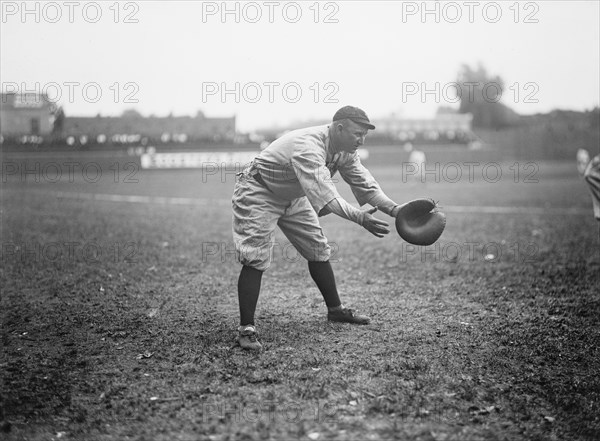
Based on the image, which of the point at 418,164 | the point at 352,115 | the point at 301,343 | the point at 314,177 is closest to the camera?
the point at 314,177

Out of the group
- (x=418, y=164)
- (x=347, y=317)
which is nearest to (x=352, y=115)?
(x=347, y=317)

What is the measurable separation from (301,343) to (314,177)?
4.39 ft

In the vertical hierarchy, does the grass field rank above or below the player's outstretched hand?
below

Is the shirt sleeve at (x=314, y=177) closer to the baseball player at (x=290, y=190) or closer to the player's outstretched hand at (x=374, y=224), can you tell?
the baseball player at (x=290, y=190)

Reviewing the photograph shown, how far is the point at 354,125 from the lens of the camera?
441cm

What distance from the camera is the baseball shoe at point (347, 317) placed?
16.6 ft

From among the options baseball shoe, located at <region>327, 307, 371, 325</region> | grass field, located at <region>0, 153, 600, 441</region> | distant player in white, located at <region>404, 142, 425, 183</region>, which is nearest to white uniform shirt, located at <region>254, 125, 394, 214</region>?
baseball shoe, located at <region>327, 307, 371, 325</region>

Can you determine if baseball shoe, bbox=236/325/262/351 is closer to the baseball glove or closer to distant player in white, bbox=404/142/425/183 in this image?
the baseball glove

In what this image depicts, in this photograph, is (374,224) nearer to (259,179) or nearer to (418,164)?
(259,179)

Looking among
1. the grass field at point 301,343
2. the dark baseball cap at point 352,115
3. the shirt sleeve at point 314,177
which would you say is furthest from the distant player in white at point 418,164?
the shirt sleeve at point 314,177

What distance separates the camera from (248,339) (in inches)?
174

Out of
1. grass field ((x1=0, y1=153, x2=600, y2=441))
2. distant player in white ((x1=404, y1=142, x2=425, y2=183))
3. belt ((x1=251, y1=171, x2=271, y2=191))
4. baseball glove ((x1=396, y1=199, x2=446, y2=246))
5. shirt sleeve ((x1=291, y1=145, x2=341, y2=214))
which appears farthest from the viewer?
distant player in white ((x1=404, y1=142, x2=425, y2=183))

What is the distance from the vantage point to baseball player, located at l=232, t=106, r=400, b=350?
4.27 m

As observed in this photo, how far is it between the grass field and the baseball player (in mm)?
609
